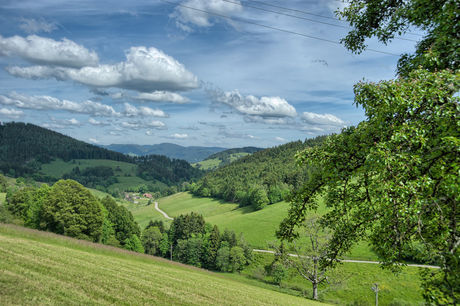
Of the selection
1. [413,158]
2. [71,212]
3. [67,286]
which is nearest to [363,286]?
[67,286]

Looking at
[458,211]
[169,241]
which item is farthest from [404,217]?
[169,241]

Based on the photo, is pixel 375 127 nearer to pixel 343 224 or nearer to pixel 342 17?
pixel 343 224

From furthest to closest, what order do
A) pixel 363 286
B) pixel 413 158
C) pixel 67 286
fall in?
pixel 363 286 < pixel 67 286 < pixel 413 158

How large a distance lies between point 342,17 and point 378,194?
7.48 meters

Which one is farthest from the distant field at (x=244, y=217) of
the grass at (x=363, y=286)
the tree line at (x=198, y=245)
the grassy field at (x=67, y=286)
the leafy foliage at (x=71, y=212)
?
the grassy field at (x=67, y=286)

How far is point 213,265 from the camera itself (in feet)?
270

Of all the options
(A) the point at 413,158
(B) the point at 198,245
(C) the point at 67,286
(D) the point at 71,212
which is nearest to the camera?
(A) the point at 413,158

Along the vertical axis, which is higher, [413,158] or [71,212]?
[413,158]

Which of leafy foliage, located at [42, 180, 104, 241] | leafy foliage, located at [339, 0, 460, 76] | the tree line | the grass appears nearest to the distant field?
the grass

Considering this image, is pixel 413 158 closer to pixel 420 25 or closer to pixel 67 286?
pixel 420 25

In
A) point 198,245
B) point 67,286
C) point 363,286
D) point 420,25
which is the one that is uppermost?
point 420,25

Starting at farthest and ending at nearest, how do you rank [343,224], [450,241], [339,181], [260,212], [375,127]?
1. [260,212]
2. [343,224]
3. [339,181]
4. [375,127]
5. [450,241]

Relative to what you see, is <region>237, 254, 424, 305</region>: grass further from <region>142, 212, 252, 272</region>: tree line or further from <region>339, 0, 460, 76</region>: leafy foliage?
<region>339, 0, 460, 76</region>: leafy foliage

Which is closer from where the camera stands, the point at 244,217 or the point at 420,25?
the point at 420,25
